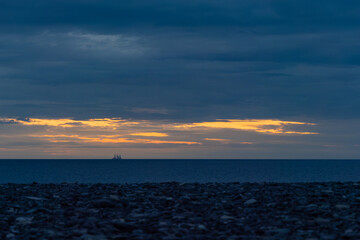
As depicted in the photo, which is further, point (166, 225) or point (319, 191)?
point (319, 191)

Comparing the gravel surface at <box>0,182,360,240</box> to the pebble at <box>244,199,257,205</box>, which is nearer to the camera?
the gravel surface at <box>0,182,360,240</box>

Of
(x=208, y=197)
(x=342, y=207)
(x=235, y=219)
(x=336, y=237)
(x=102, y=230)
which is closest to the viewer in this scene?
(x=336, y=237)

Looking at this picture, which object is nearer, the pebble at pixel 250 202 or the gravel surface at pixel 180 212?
the gravel surface at pixel 180 212

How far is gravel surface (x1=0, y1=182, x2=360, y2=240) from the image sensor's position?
9.85 m

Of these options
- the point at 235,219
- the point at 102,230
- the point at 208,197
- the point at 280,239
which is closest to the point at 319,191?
the point at 208,197

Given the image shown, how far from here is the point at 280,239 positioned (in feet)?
30.7

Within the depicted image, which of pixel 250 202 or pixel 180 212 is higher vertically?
pixel 250 202

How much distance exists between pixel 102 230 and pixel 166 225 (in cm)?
156

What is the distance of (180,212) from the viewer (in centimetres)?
1187

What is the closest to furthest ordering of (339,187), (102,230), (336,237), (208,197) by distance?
1. (336,237)
2. (102,230)
3. (208,197)
4. (339,187)

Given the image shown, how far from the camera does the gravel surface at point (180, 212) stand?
9850 mm

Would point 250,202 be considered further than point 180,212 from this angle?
Yes

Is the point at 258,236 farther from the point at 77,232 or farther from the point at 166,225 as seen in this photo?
the point at 77,232

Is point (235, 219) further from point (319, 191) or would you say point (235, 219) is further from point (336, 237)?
point (319, 191)
